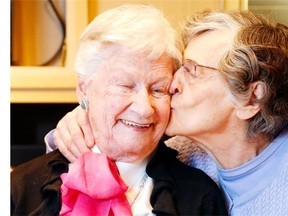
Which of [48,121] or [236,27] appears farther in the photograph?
[48,121]

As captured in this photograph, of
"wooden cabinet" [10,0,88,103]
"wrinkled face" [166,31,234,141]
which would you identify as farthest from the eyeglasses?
"wooden cabinet" [10,0,88,103]

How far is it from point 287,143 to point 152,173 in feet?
0.76

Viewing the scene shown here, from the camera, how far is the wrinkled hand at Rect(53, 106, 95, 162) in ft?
2.30

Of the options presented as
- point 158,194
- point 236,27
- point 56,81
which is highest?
point 236,27

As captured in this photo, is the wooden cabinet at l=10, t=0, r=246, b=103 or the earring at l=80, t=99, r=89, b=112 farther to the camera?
the wooden cabinet at l=10, t=0, r=246, b=103

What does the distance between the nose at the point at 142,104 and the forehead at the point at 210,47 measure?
0.35ft

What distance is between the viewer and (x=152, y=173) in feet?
2.36

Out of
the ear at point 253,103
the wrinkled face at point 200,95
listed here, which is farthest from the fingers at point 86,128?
the ear at point 253,103

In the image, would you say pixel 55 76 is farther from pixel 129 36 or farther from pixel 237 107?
pixel 237 107

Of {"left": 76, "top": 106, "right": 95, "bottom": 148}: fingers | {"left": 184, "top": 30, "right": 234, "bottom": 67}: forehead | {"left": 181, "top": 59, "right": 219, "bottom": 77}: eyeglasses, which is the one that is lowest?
{"left": 76, "top": 106, "right": 95, "bottom": 148}: fingers

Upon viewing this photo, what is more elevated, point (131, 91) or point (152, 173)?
point (131, 91)

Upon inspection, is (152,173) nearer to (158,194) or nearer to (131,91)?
(158,194)

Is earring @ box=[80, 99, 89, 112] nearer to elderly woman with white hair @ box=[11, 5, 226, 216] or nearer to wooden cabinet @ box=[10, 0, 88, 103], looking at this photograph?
elderly woman with white hair @ box=[11, 5, 226, 216]
